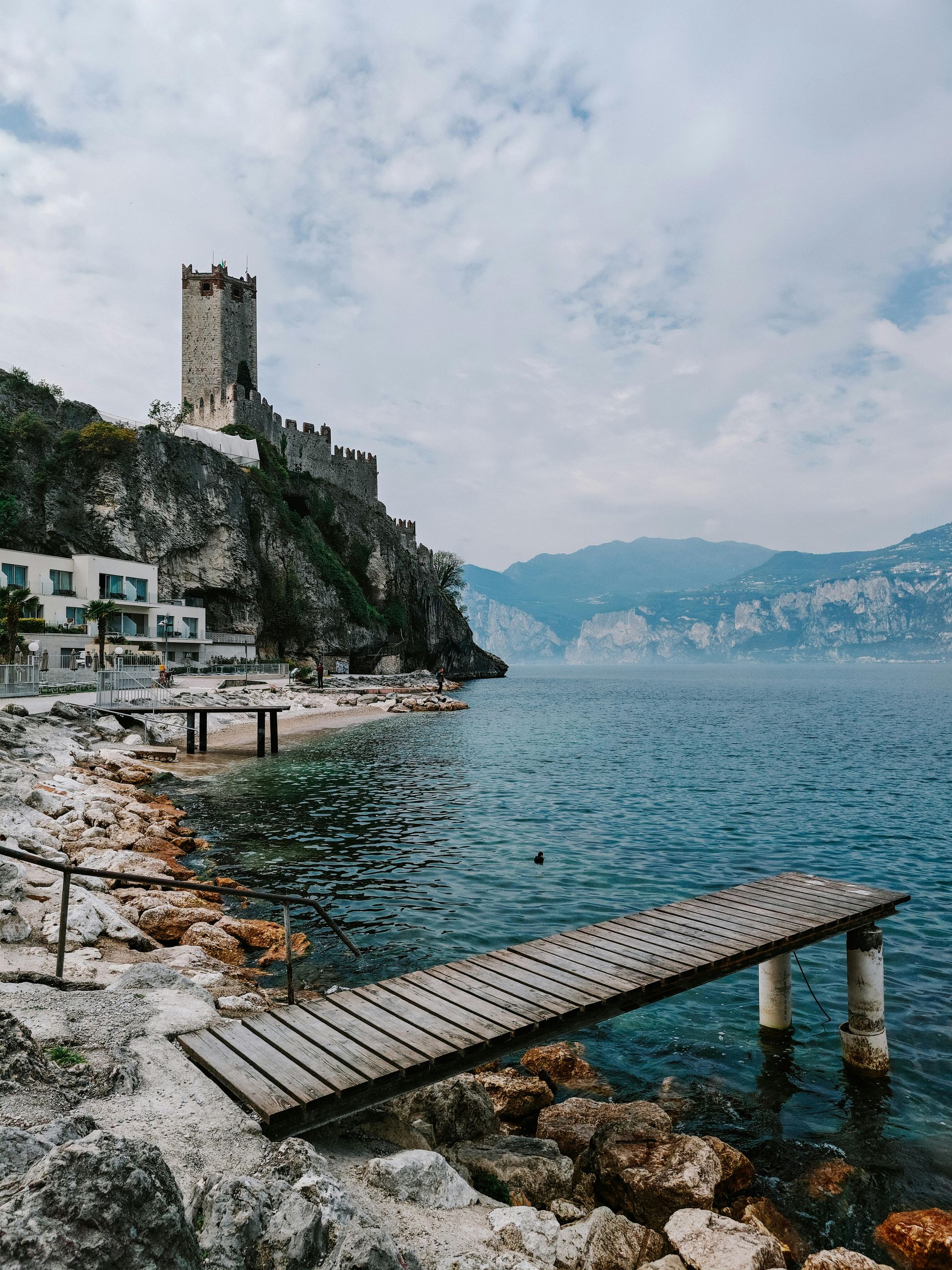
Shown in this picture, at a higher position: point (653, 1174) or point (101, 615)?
point (101, 615)

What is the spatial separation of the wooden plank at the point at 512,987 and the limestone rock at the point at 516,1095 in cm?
94

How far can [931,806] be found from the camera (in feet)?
77.9

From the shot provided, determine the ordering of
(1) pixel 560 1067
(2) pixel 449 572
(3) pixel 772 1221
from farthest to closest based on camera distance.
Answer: (2) pixel 449 572, (1) pixel 560 1067, (3) pixel 772 1221

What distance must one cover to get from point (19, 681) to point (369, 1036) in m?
30.4

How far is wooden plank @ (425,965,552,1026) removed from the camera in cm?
631

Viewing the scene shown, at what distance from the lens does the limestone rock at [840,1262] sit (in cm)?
509

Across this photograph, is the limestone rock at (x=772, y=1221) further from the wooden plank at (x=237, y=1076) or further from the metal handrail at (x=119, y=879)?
the metal handrail at (x=119, y=879)

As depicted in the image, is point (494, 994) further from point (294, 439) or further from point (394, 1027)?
point (294, 439)

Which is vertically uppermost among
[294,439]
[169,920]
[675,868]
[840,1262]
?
[294,439]

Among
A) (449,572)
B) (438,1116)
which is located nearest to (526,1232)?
(438,1116)

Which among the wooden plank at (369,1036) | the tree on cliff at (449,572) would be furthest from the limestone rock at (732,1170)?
the tree on cliff at (449,572)

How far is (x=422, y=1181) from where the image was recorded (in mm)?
4801

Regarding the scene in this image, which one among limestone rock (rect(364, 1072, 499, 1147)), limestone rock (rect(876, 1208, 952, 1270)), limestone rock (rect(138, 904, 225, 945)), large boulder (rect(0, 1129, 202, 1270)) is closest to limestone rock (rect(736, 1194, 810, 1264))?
limestone rock (rect(876, 1208, 952, 1270))

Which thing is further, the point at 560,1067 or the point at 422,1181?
the point at 560,1067
